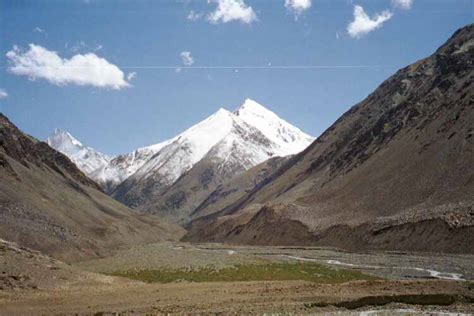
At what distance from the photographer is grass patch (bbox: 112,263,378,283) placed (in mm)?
53188

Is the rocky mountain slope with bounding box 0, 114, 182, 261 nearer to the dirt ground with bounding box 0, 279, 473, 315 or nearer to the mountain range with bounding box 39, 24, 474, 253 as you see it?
the dirt ground with bounding box 0, 279, 473, 315

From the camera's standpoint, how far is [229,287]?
4175 centimetres

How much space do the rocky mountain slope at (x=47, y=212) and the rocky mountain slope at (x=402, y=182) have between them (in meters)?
41.4

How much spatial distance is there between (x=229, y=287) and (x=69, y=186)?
141 meters

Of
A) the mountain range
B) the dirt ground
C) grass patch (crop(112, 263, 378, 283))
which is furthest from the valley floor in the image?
the mountain range

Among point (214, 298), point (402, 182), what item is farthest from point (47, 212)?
point (214, 298)

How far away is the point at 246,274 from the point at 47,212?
64.1 m

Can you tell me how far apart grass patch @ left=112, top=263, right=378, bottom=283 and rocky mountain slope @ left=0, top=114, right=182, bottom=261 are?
2313cm

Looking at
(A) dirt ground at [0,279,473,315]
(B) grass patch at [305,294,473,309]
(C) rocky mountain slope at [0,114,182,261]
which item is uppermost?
(C) rocky mountain slope at [0,114,182,261]

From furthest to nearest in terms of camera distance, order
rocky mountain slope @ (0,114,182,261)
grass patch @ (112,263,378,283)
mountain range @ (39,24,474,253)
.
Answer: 1. mountain range @ (39,24,474,253)
2. rocky mountain slope @ (0,114,182,261)
3. grass patch @ (112,263,378,283)

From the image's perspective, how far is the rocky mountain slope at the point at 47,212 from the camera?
78.4m

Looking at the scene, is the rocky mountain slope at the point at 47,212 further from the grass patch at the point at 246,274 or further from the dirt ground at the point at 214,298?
the dirt ground at the point at 214,298

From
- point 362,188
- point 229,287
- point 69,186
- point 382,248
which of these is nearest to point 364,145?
point 362,188

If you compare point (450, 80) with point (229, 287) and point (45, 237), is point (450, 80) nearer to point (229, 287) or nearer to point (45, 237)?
point (45, 237)
